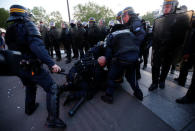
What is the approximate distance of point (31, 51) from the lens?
1.55 metres

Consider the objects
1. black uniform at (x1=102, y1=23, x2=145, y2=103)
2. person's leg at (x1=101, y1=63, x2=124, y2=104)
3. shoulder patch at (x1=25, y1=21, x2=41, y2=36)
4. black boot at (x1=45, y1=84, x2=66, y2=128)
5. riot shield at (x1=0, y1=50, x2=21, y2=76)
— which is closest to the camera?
riot shield at (x1=0, y1=50, x2=21, y2=76)

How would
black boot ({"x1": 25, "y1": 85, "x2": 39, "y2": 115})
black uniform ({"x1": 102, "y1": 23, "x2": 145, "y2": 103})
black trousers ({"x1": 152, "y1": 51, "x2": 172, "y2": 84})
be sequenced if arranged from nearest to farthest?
1. black uniform ({"x1": 102, "y1": 23, "x2": 145, "y2": 103})
2. black boot ({"x1": 25, "y1": 85, "x2": 39, "y2": 115})
3. black trousers ({"x1": 152, "y1": 51, "x2": 172, "y2": 84})

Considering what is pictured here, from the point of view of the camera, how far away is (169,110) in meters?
1.81

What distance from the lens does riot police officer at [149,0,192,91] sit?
77.4 inches

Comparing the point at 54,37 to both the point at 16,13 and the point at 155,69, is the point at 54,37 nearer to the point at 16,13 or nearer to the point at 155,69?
the point at 16,13

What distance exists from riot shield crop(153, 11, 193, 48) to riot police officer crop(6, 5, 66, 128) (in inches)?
91.6

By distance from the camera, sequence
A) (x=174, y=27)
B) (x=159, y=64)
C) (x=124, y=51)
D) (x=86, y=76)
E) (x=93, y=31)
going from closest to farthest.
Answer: (x=124, y=51) < (x=174, y=27) < (x=159, y=64) < (x=86, y=76) < (x=93, y=31)

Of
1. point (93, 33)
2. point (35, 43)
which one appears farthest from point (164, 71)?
point (93, 33)

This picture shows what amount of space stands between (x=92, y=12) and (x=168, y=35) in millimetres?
29533

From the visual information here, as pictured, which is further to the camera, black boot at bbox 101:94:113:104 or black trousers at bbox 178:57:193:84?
black trousers at bbox 178:57:193:84

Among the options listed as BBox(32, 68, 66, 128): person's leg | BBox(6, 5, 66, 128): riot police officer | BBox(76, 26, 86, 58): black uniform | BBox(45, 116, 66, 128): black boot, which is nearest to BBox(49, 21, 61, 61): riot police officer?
BBox(76, 26, 86, 58): black uniform

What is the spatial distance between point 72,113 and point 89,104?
1.41ft

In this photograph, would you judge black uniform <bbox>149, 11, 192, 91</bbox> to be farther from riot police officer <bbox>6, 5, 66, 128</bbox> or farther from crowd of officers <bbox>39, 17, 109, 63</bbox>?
crowd of officers <bbox>39, 17, 109, 63</bbox>

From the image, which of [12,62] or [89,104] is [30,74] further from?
[89,104]
